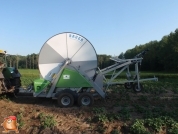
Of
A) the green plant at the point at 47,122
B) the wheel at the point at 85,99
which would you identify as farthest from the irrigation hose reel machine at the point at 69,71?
the green plant at the point at 47,122

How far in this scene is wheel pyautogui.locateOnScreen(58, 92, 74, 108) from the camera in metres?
9.97

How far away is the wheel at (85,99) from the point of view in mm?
10000

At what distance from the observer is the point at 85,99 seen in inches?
397

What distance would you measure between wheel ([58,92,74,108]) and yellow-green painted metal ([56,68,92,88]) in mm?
453

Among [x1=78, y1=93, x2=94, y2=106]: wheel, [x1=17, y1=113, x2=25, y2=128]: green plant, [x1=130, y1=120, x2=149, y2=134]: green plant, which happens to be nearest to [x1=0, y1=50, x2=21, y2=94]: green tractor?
[x1=17, y1=113, x2=25, y2=128]: green plant

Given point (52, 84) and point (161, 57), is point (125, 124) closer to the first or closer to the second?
point (52, 84)

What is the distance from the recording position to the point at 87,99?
10.1m

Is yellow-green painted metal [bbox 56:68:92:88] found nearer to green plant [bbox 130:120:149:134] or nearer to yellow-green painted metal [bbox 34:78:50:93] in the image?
yellow-green painted metal [bbox 34:78:50:93]

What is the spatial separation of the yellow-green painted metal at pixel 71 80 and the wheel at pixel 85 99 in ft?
1.59

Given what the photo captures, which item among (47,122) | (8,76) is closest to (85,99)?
(47,122)

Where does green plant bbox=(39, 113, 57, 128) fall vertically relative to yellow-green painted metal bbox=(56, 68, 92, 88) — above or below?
below

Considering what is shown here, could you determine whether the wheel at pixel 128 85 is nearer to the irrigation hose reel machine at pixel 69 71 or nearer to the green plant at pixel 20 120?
the irrigation hose reel machine at pixel 69 71

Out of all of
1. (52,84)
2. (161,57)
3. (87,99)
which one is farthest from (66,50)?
(161,57)

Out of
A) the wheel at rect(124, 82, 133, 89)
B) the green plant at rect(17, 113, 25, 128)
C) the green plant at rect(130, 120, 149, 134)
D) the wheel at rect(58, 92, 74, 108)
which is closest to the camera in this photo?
the green plant at rect(130, 120, 149, 134)
